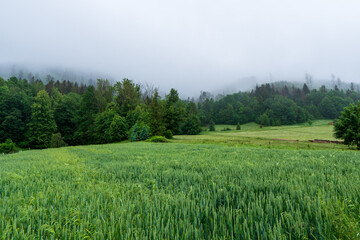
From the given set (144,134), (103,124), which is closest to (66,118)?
(103,124)

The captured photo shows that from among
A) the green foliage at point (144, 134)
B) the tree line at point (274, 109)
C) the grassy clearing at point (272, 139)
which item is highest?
the tree line at point (274, 109)

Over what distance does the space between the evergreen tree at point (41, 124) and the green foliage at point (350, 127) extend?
228 ft

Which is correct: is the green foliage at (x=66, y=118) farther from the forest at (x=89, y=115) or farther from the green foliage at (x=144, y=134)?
the green foliage at (x=144, y=134)

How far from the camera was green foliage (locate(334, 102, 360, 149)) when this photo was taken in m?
26.2

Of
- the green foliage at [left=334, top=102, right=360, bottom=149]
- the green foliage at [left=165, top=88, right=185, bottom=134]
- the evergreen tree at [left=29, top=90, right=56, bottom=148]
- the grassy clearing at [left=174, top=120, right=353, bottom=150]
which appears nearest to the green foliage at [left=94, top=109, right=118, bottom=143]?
the evergreen tree at [left=29, top=90, right=56, bottom=148]

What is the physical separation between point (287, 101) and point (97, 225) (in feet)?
467

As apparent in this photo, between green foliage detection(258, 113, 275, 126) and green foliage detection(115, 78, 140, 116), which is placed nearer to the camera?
green foliage detection(115, 78, 140, 116)

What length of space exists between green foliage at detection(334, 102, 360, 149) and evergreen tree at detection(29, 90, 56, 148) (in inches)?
2735

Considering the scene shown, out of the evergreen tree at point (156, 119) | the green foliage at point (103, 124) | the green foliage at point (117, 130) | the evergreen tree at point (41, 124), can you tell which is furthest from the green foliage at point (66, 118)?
the evergreen tree at point (156, 119)

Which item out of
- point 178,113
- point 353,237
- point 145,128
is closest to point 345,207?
point 353,237

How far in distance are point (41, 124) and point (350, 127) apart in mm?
74047

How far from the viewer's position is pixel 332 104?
115m

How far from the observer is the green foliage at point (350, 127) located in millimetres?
26234

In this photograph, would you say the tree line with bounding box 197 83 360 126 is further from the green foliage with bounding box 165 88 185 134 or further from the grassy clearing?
the green foliage with bounding box 165 88 185 134
